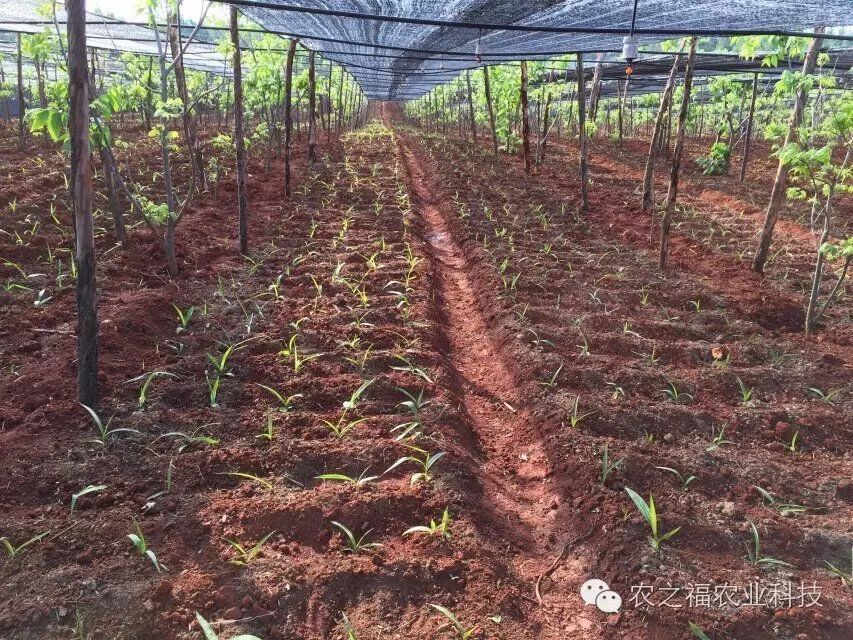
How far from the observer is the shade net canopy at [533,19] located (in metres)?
4.51

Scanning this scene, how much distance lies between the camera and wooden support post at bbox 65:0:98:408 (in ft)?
9.41

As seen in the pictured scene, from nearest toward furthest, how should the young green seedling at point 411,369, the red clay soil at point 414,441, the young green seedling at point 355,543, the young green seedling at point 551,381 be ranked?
the red clay soil at point 414,441, the young green seedling at point 355,543, the young green seedling at point 411,369, the young green seedling at point 551,381

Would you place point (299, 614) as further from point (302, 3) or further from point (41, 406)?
point (302, 3)

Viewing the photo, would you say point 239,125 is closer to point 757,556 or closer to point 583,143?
point 583,143

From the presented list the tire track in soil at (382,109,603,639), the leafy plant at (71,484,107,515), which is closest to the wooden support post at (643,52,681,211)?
the tire track in soil at (382,109,603,639)

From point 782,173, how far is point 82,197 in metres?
6.51

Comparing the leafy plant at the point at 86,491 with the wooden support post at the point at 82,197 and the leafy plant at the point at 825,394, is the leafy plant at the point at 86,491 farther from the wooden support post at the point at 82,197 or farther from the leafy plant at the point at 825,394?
the leafy plant at the point at 825,394

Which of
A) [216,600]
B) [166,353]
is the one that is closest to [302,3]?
[166,353]

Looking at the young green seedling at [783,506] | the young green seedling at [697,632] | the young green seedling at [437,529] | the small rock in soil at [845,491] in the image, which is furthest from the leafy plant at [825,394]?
the young green seedling at [437,529]

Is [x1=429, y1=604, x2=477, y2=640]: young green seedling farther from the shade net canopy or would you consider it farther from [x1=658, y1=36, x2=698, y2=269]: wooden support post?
[x1=658, y1=36, x2=698, y2=269]: wooden support post

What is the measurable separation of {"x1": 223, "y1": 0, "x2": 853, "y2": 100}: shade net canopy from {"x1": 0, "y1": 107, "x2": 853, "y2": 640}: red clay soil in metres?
2.42

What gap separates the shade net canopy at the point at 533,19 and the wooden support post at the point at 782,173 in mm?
319

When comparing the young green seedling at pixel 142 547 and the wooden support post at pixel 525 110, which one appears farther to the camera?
the wooden support post at pixel 525 110

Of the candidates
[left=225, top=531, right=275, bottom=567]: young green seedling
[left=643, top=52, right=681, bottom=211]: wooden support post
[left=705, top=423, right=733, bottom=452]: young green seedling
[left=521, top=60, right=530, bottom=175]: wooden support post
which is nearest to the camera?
A: [left=225, top=531, right=275, bottom=567]: young green seedling
